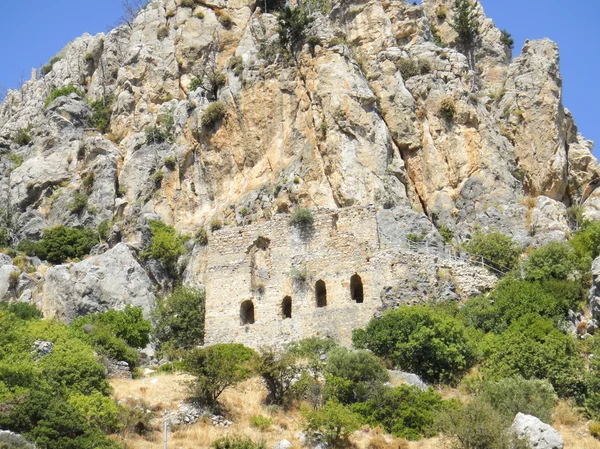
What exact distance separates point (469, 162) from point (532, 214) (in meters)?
4.42

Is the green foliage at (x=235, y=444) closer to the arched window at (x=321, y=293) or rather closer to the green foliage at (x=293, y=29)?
the arched window at (x=321, y=293)

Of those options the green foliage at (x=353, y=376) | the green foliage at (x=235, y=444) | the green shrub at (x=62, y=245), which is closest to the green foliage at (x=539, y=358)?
the green foliage at (x=353, y=376)

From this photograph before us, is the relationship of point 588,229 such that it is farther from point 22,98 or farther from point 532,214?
point 22,98

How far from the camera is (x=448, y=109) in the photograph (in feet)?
149

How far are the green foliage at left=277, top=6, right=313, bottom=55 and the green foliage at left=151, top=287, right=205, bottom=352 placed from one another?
15141 mm

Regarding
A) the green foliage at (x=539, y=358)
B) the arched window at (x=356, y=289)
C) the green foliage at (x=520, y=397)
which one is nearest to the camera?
the green foliage at (x=520, y=397)

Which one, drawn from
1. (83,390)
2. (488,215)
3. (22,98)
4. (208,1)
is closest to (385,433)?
(83,390)

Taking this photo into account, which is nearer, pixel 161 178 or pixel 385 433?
pixel 385 433

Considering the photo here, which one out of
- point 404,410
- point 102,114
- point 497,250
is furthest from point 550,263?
point 102,114

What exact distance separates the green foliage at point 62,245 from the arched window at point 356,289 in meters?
18.1

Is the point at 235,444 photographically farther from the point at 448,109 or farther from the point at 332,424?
the point at 448,109

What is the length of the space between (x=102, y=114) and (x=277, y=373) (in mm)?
33860

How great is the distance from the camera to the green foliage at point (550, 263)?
3619cm

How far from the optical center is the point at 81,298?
41812mm
